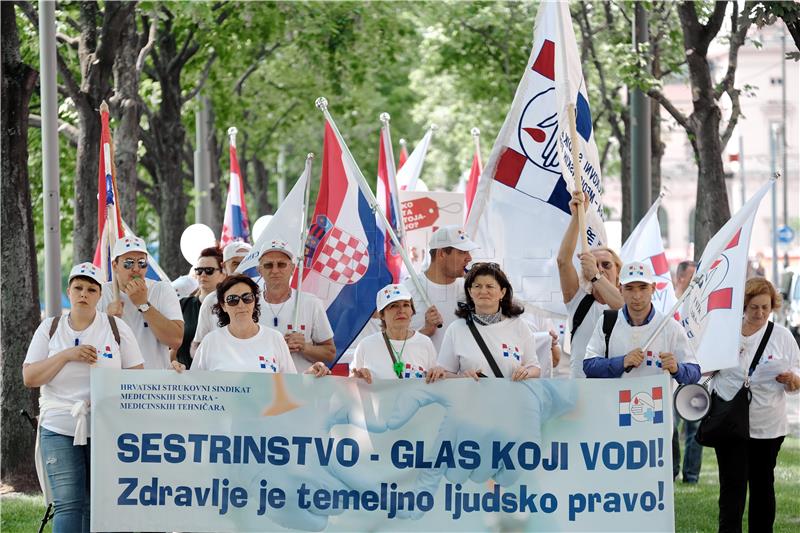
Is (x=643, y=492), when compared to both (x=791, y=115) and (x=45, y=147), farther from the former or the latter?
(x=791, y=115)

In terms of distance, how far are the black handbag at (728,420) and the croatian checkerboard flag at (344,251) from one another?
92.9 inches

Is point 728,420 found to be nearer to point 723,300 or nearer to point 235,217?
point 723,300

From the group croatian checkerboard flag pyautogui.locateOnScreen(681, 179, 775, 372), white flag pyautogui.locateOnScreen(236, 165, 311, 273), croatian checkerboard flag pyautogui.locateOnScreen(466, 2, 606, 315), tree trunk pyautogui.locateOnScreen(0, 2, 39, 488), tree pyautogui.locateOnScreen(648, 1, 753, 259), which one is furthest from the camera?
tree pyautogui.locateOnScreen(648, 1, 753, 259)

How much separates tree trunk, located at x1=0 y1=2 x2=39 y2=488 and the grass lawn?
0.53 meters

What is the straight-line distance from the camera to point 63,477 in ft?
24.1

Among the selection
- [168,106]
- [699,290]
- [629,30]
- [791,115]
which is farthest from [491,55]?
[791,115]

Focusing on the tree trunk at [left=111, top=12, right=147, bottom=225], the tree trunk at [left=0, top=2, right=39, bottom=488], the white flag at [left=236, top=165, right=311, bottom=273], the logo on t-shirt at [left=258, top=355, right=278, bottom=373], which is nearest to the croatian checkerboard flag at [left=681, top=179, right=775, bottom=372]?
the logo on t-shirt at [left=258, top=355, right=278, bottom=373]

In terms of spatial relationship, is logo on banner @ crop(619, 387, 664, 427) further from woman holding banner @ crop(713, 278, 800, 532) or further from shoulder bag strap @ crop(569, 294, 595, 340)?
woman holding banner @ crop(713, 278, 800, 532)

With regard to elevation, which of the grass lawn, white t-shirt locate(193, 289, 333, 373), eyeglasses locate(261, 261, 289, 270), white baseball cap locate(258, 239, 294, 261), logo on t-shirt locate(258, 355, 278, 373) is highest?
white baseball cap locate(258, 239, 294, 261)

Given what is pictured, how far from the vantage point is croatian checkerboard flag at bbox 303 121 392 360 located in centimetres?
912

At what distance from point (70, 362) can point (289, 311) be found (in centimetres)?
160

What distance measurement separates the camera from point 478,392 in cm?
729

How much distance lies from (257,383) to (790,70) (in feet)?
265

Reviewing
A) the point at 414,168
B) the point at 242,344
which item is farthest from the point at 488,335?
the point at 414,168
